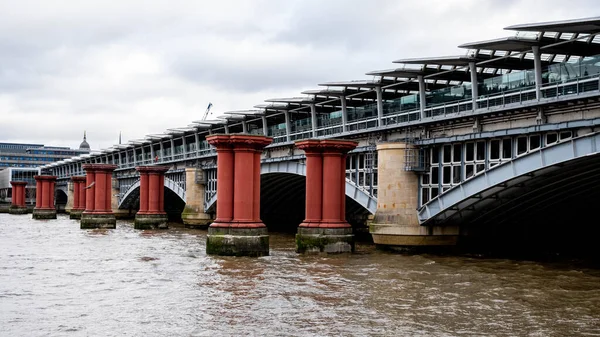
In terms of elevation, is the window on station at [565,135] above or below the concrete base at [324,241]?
above

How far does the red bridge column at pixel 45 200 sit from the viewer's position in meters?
83.7

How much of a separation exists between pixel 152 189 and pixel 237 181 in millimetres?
28601

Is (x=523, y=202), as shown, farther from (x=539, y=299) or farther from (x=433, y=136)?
(x=539, y=299)

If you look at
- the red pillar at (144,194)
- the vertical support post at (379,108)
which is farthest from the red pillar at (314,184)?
the red pillar at (144,194)

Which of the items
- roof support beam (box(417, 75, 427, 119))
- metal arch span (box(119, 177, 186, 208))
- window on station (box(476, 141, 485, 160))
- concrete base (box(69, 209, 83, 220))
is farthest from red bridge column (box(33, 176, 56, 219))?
window on station (box(476, 141, 485, 160))

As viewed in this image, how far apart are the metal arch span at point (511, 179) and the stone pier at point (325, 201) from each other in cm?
383

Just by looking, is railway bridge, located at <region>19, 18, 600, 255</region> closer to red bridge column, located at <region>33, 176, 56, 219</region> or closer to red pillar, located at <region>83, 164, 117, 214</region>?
red pillar, located at <region>83, 164, 117, 214</region>

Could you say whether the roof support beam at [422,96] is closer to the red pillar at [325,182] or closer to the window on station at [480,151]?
the red pillar at [325,182]

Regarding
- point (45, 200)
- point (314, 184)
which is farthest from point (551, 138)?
point (45, 200)

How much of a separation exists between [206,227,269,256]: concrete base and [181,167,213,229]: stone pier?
30.3 metres

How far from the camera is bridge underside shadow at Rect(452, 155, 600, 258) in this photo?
31111 mm

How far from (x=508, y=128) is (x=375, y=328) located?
15757mm

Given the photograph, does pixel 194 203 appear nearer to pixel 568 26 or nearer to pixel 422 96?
pixel 422 96

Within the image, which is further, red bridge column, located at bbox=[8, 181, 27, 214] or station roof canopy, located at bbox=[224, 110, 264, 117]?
red bridge column, located at bbox=[8, 181, 27, 214]
